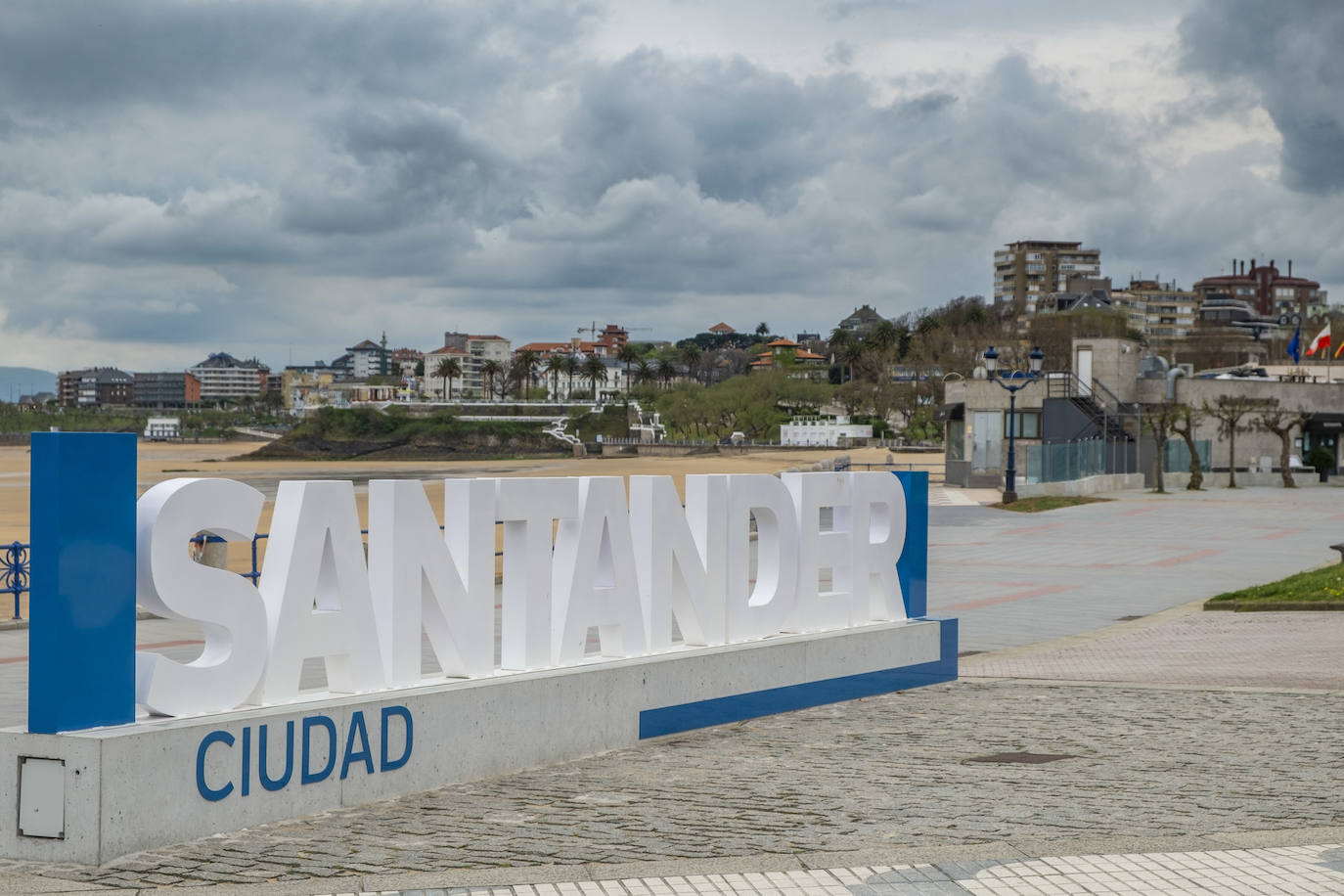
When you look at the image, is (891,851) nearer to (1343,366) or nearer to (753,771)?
(753,771)

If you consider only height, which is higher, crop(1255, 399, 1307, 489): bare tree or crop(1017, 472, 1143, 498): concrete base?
crop(1255, 399, 1307, 489): bare tree

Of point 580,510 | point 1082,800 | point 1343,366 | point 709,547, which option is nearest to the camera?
point 1082,800

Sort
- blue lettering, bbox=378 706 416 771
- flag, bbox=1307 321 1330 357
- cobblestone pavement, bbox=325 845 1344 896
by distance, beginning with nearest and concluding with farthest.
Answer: cobblestone pavement, bbox=325 845 1344 896, blue lettering, bbox=378 706 416 771, flag, bbox=1307 321 1330 357

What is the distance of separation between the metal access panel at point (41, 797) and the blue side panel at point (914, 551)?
295 inches

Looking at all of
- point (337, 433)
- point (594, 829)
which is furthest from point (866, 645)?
point (337, 433)

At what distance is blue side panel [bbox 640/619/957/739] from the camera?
985cm

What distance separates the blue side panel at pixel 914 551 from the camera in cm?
1232

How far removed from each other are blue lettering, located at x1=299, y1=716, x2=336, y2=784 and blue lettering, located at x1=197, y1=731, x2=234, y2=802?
0.46 meters

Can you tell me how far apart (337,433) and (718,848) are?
159 metres

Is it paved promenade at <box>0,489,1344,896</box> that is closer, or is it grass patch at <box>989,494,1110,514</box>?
paved promenade at <box>0,489,1344,896</box>

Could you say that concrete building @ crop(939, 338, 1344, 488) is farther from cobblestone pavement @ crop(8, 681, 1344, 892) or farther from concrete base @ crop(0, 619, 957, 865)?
cobblestone pavement @ crop(8, 681, 1344, 892)

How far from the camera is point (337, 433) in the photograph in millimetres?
161375

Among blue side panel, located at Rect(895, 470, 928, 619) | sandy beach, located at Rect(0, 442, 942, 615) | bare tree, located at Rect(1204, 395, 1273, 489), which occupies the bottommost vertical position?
sandy beach, located at Rect(0, 442, 942, 615)

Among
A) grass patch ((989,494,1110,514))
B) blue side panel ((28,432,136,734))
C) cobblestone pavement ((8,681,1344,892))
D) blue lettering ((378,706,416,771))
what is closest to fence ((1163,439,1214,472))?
grass patch ((989,494,1110,514))
